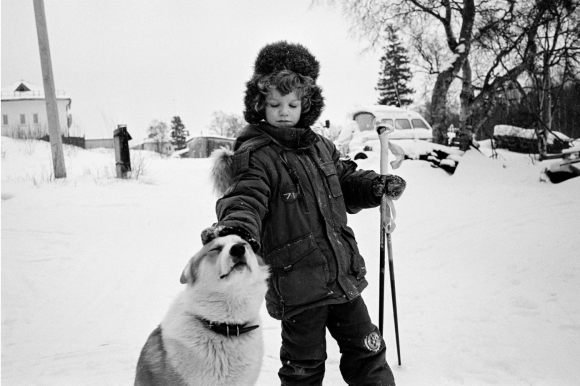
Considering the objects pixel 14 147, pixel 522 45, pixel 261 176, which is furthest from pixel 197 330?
pixel 14 147

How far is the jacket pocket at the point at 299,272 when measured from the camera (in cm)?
214

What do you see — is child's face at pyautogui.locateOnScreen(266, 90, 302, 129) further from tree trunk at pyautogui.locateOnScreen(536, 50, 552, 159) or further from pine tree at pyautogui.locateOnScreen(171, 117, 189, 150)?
pine tree at pyautogui.locateOnScreen(171, 117, 189, 150)

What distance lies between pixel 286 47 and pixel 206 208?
6.27 m

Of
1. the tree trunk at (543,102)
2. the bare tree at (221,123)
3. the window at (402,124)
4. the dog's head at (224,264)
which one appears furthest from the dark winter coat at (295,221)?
the bare tree at (221,123)

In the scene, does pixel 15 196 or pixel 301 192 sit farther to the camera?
pixel 15 196

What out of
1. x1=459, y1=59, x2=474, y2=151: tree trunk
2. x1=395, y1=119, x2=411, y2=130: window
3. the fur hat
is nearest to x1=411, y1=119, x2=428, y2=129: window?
x1=395, y1=119, x2=411, y2=130: window

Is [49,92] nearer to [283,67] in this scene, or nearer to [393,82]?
[283,67]

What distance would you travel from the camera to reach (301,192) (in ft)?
7.37

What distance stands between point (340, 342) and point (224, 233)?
1.14 m

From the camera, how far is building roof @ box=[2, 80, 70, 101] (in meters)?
42.4

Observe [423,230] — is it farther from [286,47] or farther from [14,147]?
[14,147]

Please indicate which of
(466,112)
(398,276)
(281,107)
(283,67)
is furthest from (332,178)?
(466,112)

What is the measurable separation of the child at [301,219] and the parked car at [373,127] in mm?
9932

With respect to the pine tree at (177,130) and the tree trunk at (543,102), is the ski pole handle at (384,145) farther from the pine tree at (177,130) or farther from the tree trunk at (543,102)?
the pine tree at (177,130)
